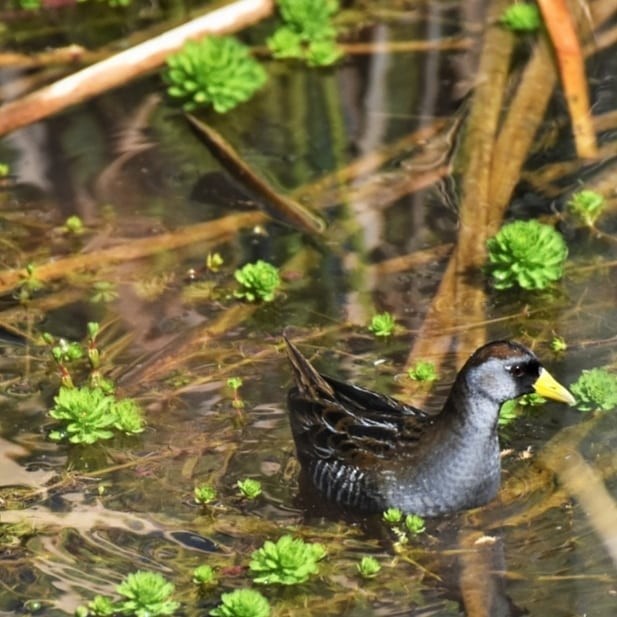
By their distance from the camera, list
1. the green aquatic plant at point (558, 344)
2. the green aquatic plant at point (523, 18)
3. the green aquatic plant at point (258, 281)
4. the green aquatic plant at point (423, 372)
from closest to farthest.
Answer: the green aquatic plant at point (423, 372), the green aquatic plant at point (558, 344), the green aquatic plant at point (258, 281), the green aquatic plant at point (523, 18)

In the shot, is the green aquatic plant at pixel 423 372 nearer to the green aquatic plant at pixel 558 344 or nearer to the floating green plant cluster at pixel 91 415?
the green aquatic plant at pixel 558 344

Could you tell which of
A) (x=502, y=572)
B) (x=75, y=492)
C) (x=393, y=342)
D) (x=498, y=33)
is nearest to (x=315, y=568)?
(x=502, y=572)

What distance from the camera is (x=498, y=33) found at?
9.89 meters

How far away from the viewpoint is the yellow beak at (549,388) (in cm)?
633

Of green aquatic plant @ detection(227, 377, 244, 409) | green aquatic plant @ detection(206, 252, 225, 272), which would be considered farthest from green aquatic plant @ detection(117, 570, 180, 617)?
green aquatic plant @ detection(206, 252, 225, 272)

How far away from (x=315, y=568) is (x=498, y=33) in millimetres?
4984

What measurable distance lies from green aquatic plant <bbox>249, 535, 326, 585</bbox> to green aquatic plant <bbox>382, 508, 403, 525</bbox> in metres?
0.44

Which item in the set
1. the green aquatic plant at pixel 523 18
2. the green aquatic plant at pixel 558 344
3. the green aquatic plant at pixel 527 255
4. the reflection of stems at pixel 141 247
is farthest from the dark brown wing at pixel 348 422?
the green aquatic plant at pixel 523 18

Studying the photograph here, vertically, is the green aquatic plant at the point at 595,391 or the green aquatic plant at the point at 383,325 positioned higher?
the green aquatic plant at the point at 383,325

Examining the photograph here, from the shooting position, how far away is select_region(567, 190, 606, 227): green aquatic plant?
8062 millimetres

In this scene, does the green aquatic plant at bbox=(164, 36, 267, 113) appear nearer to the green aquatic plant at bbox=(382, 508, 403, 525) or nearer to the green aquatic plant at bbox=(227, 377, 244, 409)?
the green aquatic plant at bbox=(227, 377, 244, 409)

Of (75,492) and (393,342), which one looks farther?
(393,342)

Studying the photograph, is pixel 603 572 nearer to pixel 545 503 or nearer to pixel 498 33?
pixel 545 503

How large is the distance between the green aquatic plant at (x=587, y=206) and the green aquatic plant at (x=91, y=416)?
2.61m
